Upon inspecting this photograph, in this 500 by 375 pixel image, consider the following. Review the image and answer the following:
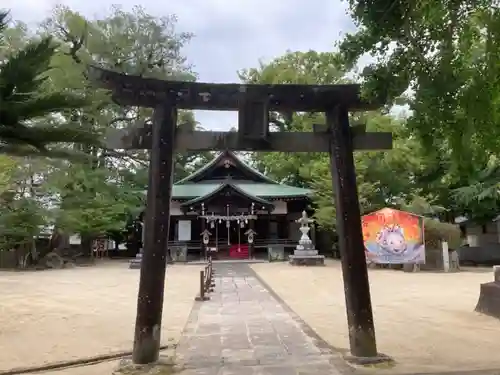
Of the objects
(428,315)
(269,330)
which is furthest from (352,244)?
(428,315)

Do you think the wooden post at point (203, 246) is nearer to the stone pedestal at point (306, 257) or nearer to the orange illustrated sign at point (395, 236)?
the stone pedestal at point (306, 257)

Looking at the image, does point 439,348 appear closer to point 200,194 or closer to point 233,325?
point 233,325

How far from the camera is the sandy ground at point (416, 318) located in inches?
243

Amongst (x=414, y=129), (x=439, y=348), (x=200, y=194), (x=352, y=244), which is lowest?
(x=439, y=348)

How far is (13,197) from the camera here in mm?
23391

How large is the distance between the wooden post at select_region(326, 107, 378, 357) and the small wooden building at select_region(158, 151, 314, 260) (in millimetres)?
22262

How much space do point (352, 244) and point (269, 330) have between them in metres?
2.80

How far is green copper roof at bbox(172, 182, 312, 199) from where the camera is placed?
97.9ft

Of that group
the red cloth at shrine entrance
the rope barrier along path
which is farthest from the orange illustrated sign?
the rope barrier along path

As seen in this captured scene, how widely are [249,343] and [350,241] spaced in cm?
221

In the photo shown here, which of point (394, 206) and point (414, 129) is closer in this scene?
point (414, 129)

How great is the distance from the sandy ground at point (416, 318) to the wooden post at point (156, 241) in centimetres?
268

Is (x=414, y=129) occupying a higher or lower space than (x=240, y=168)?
lower

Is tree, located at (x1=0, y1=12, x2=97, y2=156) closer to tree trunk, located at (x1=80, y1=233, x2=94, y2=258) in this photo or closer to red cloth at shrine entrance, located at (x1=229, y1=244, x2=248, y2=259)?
red cloth at shrine entrance, located at (x1=229, y1=244, x2=248, y2=259)
